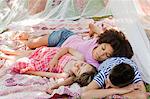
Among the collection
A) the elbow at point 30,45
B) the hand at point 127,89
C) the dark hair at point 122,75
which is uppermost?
the elbow at point 30,45

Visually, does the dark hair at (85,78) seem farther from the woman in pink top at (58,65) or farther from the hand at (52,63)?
the hand at (52,63)

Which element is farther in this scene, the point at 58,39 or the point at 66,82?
the point at 58,39

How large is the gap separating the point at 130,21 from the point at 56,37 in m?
0.74

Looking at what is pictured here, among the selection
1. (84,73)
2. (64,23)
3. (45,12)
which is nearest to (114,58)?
(84,73)

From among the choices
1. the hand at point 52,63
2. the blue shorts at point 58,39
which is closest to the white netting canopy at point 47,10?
the blue shorts at point 58,39

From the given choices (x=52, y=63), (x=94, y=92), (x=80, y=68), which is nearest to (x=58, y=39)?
(x=52, y=63)

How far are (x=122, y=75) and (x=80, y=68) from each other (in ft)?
1.68

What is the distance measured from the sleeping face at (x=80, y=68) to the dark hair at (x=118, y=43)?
24 centimetres

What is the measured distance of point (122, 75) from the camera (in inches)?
114

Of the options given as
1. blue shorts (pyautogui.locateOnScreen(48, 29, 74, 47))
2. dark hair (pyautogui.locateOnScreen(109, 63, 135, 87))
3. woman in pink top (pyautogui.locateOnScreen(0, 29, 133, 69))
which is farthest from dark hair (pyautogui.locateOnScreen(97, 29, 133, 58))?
blue shorts (pyautogui.locateOnScreen(48, 29, 74, 47))

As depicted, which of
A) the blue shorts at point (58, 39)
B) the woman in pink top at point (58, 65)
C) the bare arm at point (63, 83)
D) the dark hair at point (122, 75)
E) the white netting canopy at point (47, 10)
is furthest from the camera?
the white netting canopy at point (47, 10)

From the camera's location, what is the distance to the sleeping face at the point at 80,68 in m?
3.29

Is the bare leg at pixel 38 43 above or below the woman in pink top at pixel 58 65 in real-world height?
above

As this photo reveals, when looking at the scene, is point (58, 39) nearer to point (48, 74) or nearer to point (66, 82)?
point (48, 74)
